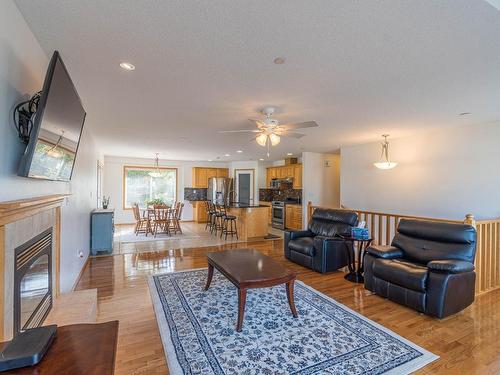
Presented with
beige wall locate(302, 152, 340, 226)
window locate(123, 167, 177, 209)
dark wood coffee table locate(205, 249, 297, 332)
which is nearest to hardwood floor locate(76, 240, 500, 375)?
dark wood coffee table locate(205, 249, 297, 332)

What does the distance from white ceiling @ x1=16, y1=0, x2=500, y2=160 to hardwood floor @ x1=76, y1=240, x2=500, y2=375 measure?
8.14ft

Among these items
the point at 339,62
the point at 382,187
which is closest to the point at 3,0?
the point at 339,62

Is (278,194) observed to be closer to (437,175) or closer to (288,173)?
(288,173)

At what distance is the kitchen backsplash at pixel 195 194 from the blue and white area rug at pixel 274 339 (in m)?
6.89

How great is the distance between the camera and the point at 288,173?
8.73m

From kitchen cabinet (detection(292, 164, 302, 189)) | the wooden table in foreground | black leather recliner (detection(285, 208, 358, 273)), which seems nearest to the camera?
the wooden table in foreground

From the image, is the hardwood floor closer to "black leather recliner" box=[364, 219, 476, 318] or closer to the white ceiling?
"black leather recliner" box=[364, 219, 476, 318]

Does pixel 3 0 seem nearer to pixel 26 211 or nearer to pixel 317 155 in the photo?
pixel 26 211

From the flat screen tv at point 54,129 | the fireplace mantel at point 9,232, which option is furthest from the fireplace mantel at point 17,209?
the flat screen tv at point 54,129

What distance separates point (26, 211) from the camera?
152 centimetres

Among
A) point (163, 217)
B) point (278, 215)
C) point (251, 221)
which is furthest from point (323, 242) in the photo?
point (163, 217)

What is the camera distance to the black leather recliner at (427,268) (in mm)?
2727

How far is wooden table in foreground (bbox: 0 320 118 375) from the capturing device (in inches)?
39.8

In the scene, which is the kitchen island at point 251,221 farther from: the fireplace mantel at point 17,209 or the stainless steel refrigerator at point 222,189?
the fireplace mantel at point 17,209
